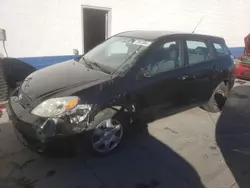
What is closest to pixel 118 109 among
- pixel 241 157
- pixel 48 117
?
pixel 48 117

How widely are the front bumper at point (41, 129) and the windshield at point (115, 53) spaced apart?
0.97m

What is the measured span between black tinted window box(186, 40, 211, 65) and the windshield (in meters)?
0.89

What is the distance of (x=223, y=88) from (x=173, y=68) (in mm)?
1719

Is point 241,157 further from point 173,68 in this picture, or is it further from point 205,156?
point 173,68

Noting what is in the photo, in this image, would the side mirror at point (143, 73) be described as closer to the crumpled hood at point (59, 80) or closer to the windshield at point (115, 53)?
the windshield at point (115, 53)

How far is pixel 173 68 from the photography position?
360 cm

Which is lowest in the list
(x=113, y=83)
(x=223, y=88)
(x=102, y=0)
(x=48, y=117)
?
(x=223, y=88)

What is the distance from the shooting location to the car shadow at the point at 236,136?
2.96m

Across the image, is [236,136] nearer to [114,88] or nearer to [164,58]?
[164,58]

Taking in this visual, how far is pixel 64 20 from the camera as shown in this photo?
5.71m

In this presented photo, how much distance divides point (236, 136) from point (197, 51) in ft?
5.21

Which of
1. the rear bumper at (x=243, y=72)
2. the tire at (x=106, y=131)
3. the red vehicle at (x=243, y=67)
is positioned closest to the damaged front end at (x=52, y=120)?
the tire at (x=106, y=131)

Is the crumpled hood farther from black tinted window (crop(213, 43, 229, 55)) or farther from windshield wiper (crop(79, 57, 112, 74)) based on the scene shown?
black tinted window (crop(213, 43, 229, 55))

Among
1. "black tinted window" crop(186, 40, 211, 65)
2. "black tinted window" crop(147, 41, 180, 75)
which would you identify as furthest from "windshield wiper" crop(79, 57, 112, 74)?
"black tinted window" crop(186, 40, 211, 65)
